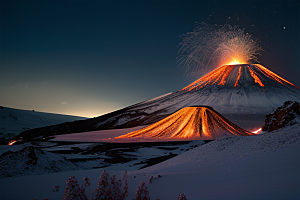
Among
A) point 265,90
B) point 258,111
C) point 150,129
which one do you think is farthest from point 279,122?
point 265,90

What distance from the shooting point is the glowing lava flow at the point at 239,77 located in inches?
2459

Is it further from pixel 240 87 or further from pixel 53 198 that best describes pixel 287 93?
pixel 53 198

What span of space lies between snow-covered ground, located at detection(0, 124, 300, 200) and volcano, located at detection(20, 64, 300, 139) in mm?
42989

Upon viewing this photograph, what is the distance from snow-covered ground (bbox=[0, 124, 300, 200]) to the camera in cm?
385

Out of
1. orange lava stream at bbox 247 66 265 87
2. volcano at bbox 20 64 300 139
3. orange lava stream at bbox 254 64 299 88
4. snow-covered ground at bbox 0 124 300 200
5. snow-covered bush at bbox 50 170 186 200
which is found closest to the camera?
snow-covered bush at bbox 50 170 186 200

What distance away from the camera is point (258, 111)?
51156mm

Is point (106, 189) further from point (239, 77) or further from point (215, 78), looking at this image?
point (239, 77)

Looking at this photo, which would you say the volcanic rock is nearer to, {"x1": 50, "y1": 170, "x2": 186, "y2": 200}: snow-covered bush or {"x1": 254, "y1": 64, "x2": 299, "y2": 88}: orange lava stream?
{"x1": 50, "y1": 170, "x2": 186, "y2": 200}: snow-covered bush

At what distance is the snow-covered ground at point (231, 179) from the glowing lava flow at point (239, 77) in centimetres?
5777

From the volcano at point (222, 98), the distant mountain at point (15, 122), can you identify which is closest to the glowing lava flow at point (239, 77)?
the volcano at point (222, 98)

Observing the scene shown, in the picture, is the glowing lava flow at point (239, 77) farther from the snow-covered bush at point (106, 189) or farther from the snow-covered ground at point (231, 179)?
the snow-covered bush at point (106, 189)

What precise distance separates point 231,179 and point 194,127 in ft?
66.4

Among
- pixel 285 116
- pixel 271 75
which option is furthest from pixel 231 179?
pixel 271 75

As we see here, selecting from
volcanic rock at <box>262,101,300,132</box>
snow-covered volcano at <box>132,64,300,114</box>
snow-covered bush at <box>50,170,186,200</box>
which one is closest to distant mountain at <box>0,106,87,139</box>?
snow-covered volcano at <box>132,64,300,114</box>
